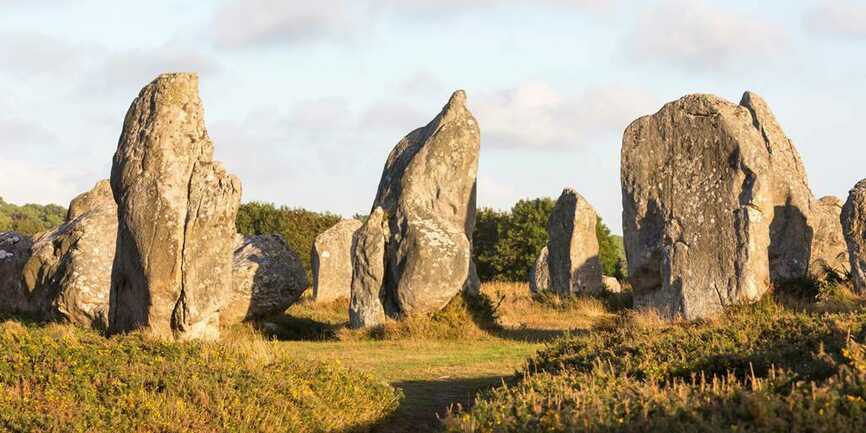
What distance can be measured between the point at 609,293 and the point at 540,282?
6.59 metres

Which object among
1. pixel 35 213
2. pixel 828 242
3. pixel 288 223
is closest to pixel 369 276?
pixel 828 242

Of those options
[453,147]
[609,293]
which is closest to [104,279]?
[453,147]

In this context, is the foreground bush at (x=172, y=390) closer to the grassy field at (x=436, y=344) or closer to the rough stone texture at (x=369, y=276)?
the grassy field at (x=436, y=344)

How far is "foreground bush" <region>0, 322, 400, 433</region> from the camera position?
9.65 metres

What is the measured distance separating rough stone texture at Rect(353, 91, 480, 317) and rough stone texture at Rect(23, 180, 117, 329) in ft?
15.5

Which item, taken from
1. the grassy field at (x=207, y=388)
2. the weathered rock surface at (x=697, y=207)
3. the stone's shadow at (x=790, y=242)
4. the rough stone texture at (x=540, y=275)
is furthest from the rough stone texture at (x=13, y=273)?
the stone's shadow at (x=790, y=242)

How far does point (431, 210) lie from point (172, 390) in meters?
11.8

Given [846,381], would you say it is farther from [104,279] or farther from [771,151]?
[771,151]

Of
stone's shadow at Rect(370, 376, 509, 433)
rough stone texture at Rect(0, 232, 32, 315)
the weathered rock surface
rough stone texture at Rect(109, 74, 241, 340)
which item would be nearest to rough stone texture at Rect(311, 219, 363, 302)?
rough stone texture at Rect(0, 232, 32, 315)

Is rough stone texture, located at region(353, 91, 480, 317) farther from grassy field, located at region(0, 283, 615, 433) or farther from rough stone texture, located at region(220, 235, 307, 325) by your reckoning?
grassy field, located at region(0, 283, 615, 433)

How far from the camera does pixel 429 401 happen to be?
511 inches

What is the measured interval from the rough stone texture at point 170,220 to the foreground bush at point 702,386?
18.6 ft

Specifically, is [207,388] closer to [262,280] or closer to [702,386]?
[702,386]

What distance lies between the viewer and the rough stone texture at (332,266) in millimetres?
28781
